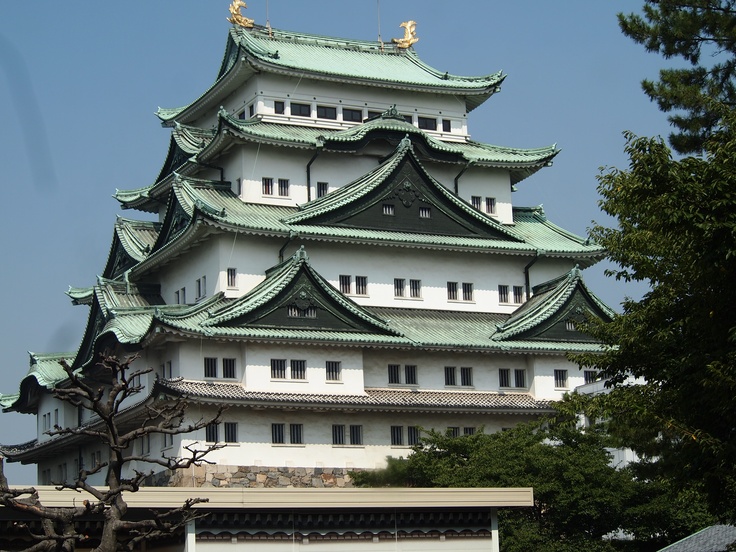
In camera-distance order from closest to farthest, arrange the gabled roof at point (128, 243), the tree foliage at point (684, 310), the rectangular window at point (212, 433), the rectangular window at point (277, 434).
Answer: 1. the tree foliage at point (684, 310)
2. the rectangular window at point (212, 433)
3. the rectangular window at point (277, 434)
4. the gabled roof at point (128, 243)

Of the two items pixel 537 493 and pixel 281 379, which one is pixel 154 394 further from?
pixel 537 493

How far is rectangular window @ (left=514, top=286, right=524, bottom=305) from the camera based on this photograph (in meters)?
56.8

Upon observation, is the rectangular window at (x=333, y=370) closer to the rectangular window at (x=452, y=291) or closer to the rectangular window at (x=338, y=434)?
the rectangular window at (x=338, y=434)

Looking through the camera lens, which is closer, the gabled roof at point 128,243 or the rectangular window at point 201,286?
the rectangular window at point 201,286

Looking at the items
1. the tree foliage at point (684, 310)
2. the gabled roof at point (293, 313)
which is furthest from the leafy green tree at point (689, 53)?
the gabled roof at point (293, 313)

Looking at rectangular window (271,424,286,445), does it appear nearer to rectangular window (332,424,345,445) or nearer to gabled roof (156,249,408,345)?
rectangular window (332,424,345,445)

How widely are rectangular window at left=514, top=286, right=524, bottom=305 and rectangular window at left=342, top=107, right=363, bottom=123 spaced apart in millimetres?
10575

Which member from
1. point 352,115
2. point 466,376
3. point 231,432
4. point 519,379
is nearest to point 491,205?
point 352,115

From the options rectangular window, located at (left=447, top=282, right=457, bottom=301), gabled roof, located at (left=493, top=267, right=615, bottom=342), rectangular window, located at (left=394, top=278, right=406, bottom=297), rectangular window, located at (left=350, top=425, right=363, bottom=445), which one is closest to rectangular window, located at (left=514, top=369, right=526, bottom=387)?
gabled roof, located at (left=493, top=267, right=615, bottom=342)

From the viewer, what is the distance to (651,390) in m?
28.2

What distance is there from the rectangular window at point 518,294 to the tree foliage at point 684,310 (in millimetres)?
26048

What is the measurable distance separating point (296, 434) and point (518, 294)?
13.7 metres

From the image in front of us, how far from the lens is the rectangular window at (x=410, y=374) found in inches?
2035

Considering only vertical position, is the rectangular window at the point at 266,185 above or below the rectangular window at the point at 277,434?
above
